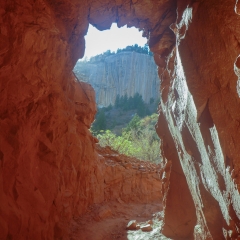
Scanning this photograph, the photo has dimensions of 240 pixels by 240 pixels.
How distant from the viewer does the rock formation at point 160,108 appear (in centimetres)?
352

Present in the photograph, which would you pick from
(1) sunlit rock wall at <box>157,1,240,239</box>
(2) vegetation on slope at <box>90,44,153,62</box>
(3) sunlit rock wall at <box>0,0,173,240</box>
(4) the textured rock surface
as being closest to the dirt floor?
(3) sunlit rock wall at <box>0,0,173,240</box>

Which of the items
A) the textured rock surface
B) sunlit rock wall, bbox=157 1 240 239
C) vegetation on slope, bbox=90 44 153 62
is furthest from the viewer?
vegetation on slope, bbox=90 44 153 62

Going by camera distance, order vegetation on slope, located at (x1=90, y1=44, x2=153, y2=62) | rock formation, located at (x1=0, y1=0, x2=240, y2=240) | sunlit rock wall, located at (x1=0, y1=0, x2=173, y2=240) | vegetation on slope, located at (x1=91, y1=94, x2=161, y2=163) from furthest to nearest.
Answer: vegetation on slope, located at (x1=90, y1=44, x2=153, y2=62) < vegetation on slope, located at (x1=91, y1=94, x2=161, y2=163) < sunlit rock wall, located at (x1=0, y1=0, x2=173, y2=240) < rock formation, located at (x1=0, y1=0, x2=240, y2=240)

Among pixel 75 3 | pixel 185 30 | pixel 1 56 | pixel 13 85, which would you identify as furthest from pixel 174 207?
pixel 75 3

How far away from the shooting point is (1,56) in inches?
171

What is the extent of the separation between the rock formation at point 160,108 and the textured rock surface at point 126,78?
44981mm

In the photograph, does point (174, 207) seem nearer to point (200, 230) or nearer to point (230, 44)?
point (200, 230)

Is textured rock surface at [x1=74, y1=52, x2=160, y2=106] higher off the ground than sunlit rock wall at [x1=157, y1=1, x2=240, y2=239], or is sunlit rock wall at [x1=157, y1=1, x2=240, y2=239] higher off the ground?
textured rock surface at [x1=74, y1=52, x2=160, y2=106]

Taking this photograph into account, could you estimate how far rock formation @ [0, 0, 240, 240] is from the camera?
3.52 metres

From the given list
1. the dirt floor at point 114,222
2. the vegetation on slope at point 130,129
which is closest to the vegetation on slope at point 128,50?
the vegetation on slope at point 130,129

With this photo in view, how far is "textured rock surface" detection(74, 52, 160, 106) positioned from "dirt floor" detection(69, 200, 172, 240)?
137 feet

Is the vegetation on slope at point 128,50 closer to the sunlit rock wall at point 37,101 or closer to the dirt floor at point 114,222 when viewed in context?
the dirt floor at point 114,222

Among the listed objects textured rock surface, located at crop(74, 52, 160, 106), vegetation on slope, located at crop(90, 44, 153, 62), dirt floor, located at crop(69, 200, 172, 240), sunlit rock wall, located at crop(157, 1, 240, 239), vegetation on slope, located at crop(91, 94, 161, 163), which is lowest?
dirt floor, located at crop(69, 200, 172, 240)

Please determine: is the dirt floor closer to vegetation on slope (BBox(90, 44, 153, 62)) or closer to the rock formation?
the rock formation
